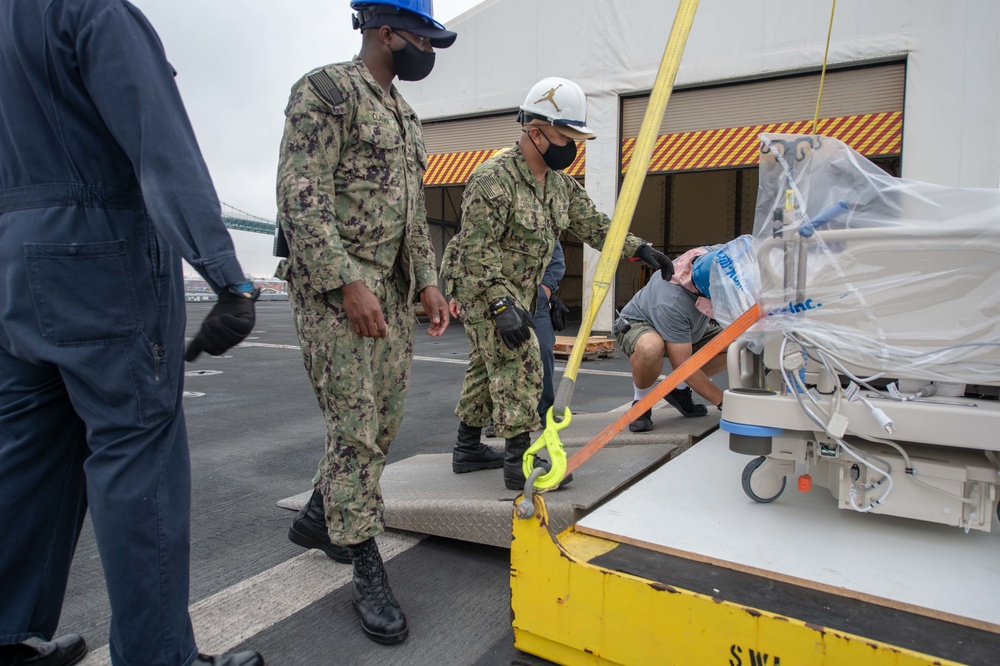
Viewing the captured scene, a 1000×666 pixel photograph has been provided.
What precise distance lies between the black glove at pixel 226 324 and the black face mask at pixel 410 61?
1068mm

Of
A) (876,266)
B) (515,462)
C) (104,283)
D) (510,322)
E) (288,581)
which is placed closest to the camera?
(104,283)

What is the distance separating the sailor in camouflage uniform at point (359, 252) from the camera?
5.92 feet

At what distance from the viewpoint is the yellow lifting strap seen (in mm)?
1710

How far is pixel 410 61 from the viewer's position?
2.05 metres

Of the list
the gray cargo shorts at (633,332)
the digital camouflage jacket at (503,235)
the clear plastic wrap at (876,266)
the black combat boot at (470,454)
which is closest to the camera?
the clear plastic wrap at (876,266)

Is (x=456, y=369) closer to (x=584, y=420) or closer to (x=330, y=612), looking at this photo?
(x=584, y=420)

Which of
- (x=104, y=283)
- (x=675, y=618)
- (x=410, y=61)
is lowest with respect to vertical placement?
(x=675, y=618)

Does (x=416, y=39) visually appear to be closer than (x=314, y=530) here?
Yes

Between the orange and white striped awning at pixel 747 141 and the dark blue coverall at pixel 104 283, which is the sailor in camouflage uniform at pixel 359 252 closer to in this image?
the dark blue coverall at pixel 104 283

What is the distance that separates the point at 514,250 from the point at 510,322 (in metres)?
0.41

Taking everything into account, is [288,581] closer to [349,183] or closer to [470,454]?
[470,454]

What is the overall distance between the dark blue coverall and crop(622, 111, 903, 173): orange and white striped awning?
8.15 m

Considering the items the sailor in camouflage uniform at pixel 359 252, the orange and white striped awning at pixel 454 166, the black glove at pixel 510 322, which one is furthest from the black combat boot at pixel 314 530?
the orange and white striped awning at pixel 454 166

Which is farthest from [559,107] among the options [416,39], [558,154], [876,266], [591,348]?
[591,348]
